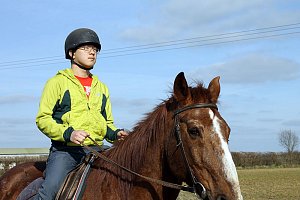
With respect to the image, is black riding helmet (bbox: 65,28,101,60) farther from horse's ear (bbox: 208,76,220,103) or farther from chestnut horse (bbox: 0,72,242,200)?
horse's ear (bbox: 208,76,220,103)

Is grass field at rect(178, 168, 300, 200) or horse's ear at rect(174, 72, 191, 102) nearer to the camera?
horse's ear at rect(174, 72, 191, 102)

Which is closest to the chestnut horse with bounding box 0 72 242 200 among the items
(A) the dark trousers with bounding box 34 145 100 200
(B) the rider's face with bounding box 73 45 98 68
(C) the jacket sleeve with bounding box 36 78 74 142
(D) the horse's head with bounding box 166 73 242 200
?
(D) the horse's head with bounding box 166 73 242 200

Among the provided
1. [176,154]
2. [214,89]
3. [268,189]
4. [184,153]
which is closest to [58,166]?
[176,154]

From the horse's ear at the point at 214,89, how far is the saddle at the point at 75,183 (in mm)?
1571

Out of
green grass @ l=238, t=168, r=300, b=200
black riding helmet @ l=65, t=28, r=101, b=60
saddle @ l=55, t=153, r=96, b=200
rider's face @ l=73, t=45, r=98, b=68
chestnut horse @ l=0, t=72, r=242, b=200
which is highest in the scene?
black riding helmet @ l=65, t=28, r=101, b=60

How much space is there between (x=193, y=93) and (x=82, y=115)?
1488 mm

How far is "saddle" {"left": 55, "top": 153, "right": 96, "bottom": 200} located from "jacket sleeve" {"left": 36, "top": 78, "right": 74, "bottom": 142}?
15.1 inches

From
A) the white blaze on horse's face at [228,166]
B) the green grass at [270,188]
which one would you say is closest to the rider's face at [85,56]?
the white blaze on horse's face at [228,166]

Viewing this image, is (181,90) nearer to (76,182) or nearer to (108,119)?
(76,182)

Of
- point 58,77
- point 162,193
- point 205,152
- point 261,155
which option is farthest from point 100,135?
point 261,155

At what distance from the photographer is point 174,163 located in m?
4.57

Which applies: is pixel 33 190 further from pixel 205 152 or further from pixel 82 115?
pixel 205 152

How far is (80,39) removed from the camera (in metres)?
5.69

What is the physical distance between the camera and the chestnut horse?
414 cm
